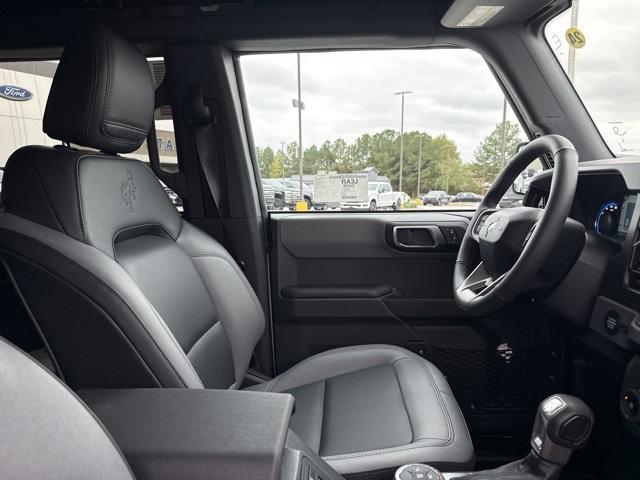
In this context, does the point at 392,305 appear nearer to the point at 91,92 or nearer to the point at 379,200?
the point at 379,200

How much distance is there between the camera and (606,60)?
143 centimetres

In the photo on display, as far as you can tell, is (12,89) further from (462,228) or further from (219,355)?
(462,228)

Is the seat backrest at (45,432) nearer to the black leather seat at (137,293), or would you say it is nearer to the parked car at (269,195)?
the black leather seat at (137,293)

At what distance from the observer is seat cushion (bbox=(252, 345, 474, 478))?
1.03 m

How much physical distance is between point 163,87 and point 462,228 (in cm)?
123

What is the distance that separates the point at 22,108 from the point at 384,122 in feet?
4.27

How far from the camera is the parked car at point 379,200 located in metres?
1.95

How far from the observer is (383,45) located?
1.72m

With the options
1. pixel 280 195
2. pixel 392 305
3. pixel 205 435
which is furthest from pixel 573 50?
pixel 205 435

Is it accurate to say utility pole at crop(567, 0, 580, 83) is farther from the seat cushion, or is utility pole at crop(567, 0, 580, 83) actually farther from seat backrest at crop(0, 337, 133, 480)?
seat backrest at crop(0, 337, 133, 480)

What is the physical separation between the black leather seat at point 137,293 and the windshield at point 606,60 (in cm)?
89

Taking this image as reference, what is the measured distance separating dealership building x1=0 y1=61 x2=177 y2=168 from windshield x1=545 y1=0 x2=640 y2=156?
1377 mm

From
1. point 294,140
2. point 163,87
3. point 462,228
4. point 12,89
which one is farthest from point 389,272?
point 12,89

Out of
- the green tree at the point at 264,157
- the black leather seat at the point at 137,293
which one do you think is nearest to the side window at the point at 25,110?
the green tree at the point at 264,157
